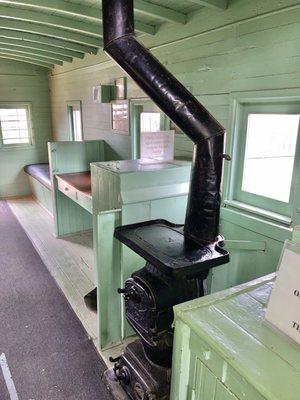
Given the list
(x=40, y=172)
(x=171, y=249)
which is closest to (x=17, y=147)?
(x=40, y=172)

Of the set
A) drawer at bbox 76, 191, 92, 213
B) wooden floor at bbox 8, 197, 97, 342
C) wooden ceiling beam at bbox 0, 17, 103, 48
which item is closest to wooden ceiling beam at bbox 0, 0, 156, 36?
wooden ceiling beam at bbox 0, 17, 103, 48

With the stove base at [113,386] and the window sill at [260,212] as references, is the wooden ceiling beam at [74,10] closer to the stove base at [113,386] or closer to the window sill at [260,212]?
the window sill at [260,212]

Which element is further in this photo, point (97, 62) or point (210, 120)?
point (97, 62)

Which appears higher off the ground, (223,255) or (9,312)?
(223,255)

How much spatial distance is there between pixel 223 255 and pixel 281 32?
1.37 meters

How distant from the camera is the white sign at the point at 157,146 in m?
2.44

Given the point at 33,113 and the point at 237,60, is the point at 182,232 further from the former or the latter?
the point at 33,113

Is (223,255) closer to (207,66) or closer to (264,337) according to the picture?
(264,337)

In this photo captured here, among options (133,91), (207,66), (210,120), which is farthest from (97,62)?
(210,120)

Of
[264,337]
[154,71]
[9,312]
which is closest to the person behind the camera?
[264,337]

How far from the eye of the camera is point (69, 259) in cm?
393

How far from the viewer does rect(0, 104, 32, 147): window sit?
20.6ft

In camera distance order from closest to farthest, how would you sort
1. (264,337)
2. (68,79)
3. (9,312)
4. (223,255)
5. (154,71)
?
(264,337) < (223,255) < (154,71) < (9,312) < (68,79)

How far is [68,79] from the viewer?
17.3 feet
